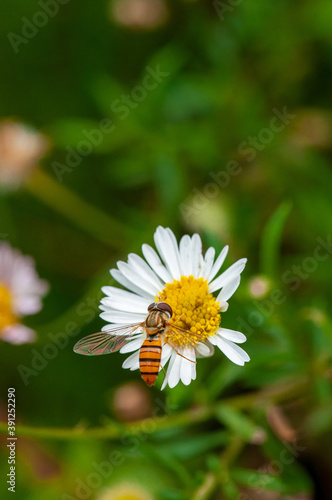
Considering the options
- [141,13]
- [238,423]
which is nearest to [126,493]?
[238,423]

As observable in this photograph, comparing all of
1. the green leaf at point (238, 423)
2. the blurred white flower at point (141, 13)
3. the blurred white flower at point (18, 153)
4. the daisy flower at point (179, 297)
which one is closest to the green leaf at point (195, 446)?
the green leaf at point (238, 423)

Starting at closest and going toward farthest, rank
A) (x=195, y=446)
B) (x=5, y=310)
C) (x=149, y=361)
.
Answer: (x=149, y=361) < (x=195, y=446) < (x=5, y=310)

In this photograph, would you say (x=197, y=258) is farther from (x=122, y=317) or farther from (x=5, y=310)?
(x=5, y=310)

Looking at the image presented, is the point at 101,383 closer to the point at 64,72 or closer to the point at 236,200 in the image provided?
the point at 236,200

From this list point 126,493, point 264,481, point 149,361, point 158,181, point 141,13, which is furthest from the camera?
point 141,13

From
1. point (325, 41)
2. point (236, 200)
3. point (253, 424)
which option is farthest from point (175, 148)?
point (253, 424)

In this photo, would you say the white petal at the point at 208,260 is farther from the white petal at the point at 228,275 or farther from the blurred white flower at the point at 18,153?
the blurred white flower at the point at 18,153
